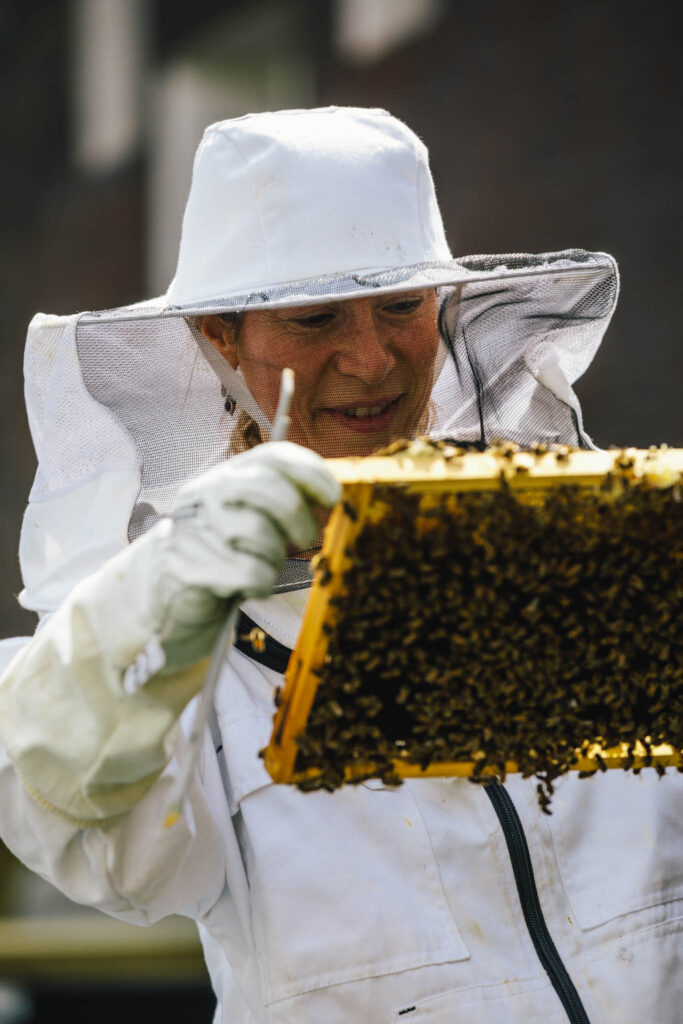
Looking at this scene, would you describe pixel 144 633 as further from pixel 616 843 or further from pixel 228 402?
pixel 616 843

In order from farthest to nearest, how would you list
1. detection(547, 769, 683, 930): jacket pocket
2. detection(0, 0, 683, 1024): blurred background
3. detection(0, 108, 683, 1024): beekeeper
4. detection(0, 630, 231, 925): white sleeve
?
detection(0, 0, 683, 1024): blurred background → detection(547, 769, 683, 930): jacket pocket → detection(0, 108, 683, 1024): beekeeper → detection(0, 630, 231, 925): white sleeve

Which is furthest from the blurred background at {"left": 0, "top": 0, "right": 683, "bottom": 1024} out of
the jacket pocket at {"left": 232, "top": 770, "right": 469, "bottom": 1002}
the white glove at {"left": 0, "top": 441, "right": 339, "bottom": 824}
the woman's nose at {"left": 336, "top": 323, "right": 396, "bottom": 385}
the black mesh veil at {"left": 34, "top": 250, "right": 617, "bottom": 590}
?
the white glove at {"left": 0, "top": 441, "right": 339, "bottom": 824}

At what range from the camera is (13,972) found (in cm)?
491

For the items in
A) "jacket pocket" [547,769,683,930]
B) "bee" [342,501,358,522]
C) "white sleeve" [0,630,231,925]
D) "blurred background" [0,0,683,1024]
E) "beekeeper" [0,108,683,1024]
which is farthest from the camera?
"blurred background" [0,0,683,1024]

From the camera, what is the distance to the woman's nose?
234 centimetres

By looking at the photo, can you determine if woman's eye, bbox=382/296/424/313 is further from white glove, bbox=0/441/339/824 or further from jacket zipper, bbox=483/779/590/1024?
jacket zipper, bbox=483/779/590/1024

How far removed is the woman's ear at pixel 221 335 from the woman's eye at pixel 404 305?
0.35 m

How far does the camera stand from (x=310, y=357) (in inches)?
92.4

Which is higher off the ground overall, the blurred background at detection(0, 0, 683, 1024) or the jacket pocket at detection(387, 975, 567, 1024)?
the blurred background at detection(0, 0, 683, 1024)

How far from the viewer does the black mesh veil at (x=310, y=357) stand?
91.7 inches

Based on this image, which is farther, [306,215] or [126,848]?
[306,215]

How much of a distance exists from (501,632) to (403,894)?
733 millimetres

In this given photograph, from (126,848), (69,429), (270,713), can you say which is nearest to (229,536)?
(126,848)

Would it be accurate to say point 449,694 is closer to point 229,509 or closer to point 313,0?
point 229,509
